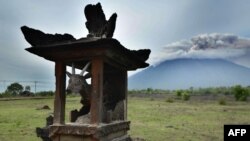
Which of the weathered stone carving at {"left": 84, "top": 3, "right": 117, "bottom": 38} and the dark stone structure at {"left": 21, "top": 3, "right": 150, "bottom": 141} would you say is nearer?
the dark stone structure at {"left": 21, "top": 3, "right": 150, "bottom": 141}

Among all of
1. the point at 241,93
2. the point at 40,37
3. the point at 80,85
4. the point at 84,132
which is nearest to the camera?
the point at 84,132

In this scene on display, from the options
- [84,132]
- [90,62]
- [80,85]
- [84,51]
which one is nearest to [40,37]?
[84,51]

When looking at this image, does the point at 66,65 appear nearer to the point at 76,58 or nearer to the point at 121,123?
the point at 76,58

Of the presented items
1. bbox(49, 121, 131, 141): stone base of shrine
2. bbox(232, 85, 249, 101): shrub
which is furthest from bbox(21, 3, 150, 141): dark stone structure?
bbox(232, 85, 249, 101): shrub

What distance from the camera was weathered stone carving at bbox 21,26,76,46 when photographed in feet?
16.0

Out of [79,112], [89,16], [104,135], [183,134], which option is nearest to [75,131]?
[104,135]

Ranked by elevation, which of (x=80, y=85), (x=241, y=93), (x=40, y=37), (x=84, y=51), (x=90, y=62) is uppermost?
(x=40, y=37)

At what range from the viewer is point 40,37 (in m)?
5.02

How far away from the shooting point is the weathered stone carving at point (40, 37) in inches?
192

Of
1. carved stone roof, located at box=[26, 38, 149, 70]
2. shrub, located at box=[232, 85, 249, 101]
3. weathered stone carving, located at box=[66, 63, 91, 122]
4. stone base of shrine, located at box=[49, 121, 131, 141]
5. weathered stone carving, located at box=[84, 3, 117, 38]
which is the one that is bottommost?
shrub, located at box=[232, 85, 249, 101]

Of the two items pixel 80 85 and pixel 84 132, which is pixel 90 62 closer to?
pixel 80 85

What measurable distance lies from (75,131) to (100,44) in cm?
143

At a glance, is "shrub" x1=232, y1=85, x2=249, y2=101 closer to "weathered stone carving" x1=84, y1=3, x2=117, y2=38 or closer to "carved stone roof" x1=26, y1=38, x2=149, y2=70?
"carved stone roof" x1=26, y1=38, x2=149, y2=70

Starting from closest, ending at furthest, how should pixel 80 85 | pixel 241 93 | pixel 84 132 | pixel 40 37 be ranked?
pixel 84 132
pixel 80 85
pixel 40 37
pixel 241 93
